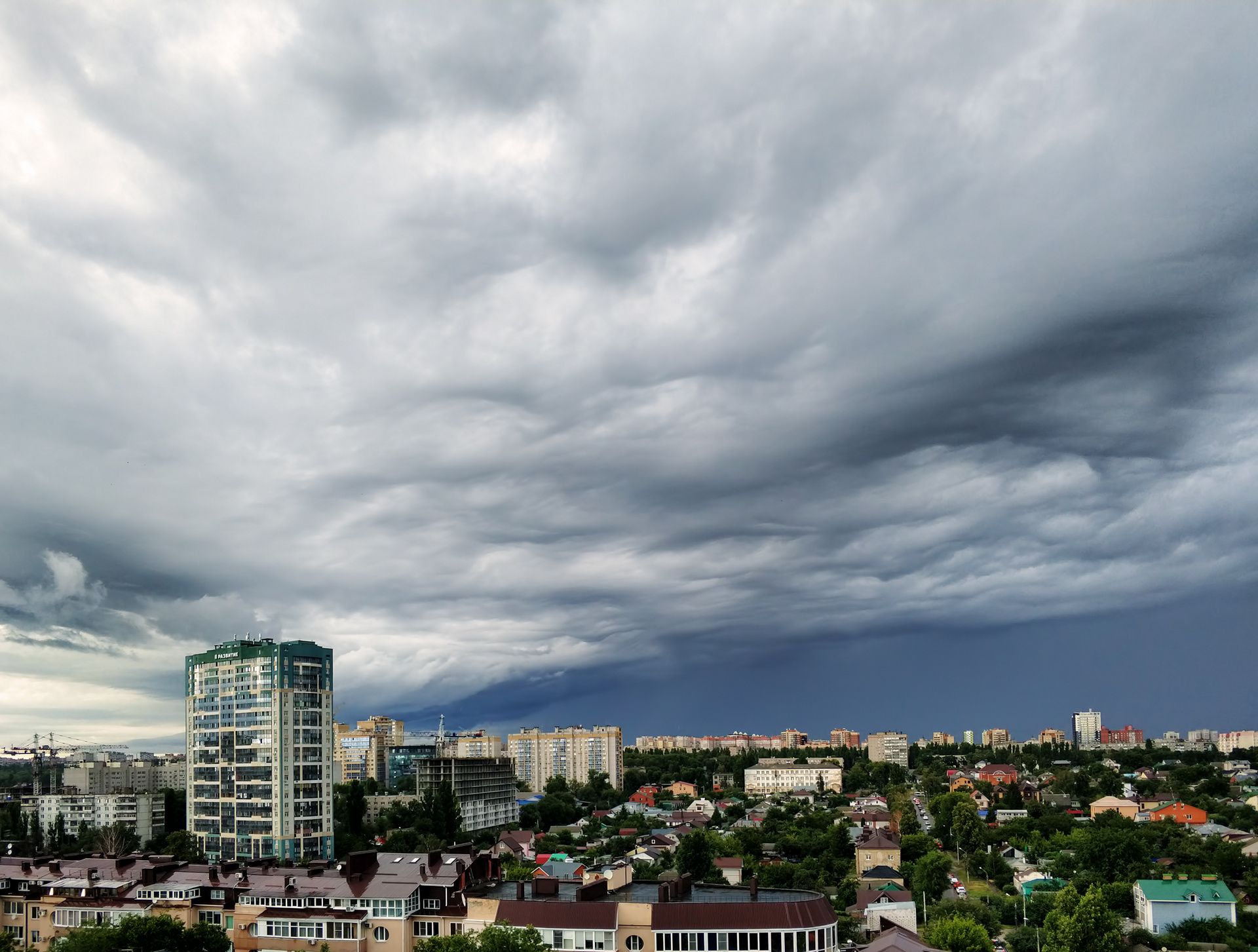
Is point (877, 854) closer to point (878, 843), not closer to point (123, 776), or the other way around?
point (878, 843)

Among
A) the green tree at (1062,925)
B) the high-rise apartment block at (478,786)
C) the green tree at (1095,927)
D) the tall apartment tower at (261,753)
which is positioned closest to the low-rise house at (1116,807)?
the green tree at (1062,925)

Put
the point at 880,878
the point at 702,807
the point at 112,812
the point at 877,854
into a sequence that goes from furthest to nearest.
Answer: the point at 702,807, the point at 112,812, the point at 877,854, the point at 880,878

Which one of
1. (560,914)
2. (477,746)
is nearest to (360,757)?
(477,746)

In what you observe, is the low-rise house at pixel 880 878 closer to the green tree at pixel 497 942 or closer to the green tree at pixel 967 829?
the green tree at pixel 967 829

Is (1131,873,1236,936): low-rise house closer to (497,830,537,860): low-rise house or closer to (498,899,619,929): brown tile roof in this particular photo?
(498,899,619,929): brown tile roof

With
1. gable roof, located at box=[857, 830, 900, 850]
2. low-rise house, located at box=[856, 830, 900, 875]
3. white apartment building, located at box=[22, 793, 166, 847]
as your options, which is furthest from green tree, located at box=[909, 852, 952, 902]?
white apartment building, located at box=[22, 793, 166, 847]

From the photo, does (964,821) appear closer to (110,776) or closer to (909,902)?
(909,902)

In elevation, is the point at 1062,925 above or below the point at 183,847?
below
